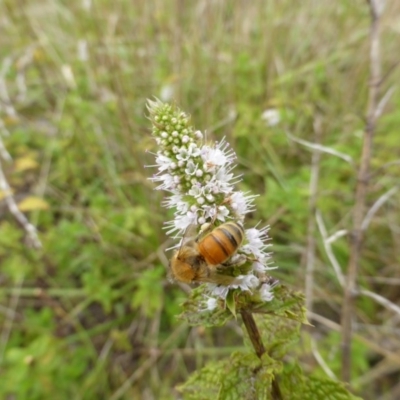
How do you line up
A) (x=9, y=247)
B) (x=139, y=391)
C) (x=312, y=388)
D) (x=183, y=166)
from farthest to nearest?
(x=9, y=247)
(x=139, y=391)
(x=312, y=388)
(x=183, y=166)

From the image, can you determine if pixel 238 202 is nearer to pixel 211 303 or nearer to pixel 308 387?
pixel 211 303

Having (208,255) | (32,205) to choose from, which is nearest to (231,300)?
(208,255)

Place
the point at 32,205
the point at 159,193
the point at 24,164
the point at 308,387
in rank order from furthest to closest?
the point at 24,164 < the point at 159,193 < the point at 32,205 < the point at 308,387

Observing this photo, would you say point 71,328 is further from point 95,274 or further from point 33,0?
point 33,0

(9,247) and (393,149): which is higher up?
(9,247)

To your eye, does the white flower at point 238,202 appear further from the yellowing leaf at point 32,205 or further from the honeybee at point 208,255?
the yellowing leaf at point 32,205

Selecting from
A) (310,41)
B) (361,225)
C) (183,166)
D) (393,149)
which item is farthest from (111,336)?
(310,41)
